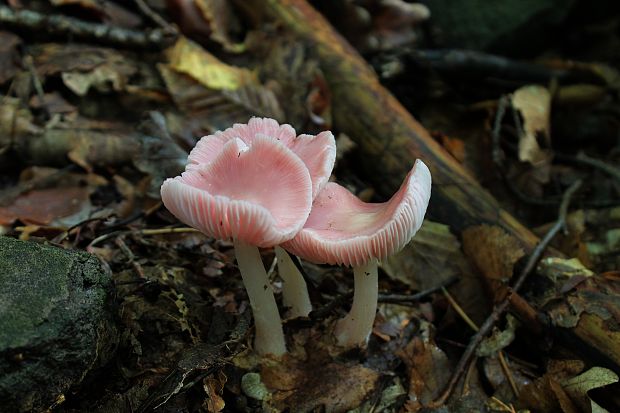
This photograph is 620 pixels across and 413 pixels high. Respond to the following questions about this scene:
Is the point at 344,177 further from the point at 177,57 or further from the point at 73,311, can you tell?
the point at 73,311

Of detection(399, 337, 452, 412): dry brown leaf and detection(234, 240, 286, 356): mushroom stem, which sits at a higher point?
detection(234, 240, 286, 356): mushroom stem

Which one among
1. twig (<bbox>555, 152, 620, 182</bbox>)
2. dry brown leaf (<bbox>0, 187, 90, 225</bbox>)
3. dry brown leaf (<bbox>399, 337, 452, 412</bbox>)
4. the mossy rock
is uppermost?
the mossy rock

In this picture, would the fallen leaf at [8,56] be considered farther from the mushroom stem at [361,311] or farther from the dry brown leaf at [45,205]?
the mushroom stem at [361,311]

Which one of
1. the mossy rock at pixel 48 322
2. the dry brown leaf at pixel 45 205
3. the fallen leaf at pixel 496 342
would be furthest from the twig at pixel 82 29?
the fallen leaf at pixel 496 342

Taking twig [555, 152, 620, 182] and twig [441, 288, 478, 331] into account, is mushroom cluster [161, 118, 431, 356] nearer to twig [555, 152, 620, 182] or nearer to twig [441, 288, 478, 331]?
twig [441, 288, 478, 331]

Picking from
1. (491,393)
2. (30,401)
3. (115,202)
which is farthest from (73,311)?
(491,393)

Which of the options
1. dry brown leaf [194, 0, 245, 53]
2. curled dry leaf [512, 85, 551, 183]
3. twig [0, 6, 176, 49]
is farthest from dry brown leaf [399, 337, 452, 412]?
twig [0, 6, 176, 49]

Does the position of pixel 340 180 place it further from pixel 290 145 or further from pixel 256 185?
pixel 256 185

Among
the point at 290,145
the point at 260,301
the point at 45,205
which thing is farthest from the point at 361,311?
the point at 45,205
